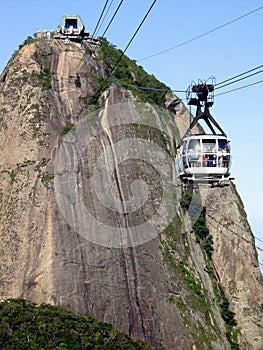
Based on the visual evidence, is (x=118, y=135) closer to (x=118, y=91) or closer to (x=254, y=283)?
(x=118, y=91)

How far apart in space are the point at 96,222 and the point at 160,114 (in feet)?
53.9

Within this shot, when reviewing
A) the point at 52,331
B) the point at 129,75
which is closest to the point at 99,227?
the point at 52,331

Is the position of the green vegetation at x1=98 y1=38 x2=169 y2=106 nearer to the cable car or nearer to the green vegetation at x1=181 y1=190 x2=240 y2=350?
the green vegetation at x1=181 y1=190 x2=240 y2=350

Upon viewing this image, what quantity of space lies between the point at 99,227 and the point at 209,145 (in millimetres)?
18600

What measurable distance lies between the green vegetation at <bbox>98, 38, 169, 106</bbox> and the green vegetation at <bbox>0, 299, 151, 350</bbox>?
21348 millimetres

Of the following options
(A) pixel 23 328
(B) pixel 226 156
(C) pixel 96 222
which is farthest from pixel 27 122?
(B) pixel 226 156

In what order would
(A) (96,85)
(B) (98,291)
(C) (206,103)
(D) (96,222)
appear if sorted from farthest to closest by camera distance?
(A) (96,85), (D) (96,222), (B) (98,291), (C) (206,103)

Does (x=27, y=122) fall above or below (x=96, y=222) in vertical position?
above

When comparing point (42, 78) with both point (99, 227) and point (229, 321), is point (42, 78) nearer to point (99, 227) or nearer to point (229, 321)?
point (99, 227)

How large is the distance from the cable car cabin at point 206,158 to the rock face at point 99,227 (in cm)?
→ 1591

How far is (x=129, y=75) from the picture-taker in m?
60.6

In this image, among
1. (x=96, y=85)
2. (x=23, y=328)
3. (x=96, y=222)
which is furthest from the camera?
(x=96, y=85)

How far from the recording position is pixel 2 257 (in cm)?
4506

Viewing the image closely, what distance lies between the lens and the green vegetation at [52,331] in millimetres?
34281
